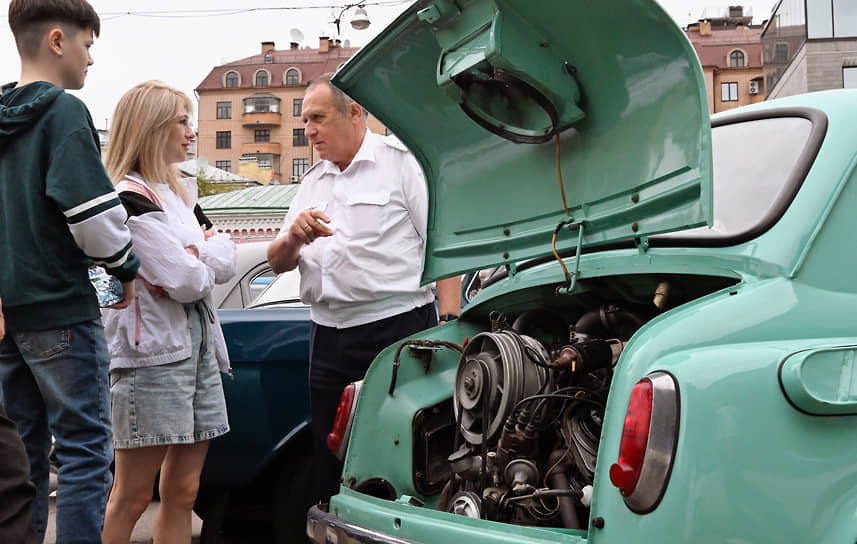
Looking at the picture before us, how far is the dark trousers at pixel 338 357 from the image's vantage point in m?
3.88

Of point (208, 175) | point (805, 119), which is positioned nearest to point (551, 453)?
point (805, 119)

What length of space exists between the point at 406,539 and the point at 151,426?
133 centimetres

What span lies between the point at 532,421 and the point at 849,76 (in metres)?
25.8

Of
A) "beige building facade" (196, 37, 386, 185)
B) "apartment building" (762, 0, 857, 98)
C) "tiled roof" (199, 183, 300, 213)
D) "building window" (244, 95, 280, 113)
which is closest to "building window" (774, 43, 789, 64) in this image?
"apartment building" (762, 0, 857, 98)

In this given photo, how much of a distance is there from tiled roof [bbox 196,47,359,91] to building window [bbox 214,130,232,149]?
4335 mm

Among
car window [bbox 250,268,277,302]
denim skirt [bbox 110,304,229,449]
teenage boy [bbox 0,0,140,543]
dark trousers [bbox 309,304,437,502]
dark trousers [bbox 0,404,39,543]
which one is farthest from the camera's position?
car window [bbox 250,268,277,302]

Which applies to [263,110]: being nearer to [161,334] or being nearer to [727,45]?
[727,45]

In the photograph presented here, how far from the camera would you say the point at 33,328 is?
300 centimetres

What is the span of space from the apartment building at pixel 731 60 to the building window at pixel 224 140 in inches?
1624

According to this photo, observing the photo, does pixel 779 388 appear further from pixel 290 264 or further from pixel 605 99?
pixel 290 264

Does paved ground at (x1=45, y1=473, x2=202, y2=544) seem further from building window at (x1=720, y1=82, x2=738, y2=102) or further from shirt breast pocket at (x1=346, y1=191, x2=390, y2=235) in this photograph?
building window at (x1=720, y1=82, x2=738, y2=102)

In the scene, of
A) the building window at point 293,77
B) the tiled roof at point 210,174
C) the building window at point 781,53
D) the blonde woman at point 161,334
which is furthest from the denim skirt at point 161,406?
the building window at point 293,77

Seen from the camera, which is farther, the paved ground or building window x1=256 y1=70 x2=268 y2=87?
building window x1=256 y1=70 x2=268 y2=87

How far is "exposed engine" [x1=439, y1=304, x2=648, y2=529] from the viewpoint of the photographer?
8.50 ft
